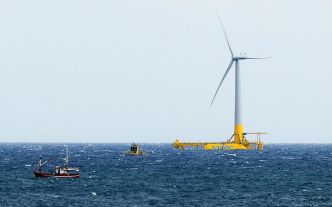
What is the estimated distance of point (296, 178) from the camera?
141 metres

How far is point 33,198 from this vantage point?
332ft

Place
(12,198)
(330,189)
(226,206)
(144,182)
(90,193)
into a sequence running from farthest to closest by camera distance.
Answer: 1. (144,182)
2. (330,189)
3. (90,193)
4. (12,198)
5. (226,206)

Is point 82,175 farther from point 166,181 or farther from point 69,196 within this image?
point 69,196

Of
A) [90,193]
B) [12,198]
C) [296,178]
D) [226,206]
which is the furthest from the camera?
[296,178]

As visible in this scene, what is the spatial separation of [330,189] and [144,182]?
35.2 m

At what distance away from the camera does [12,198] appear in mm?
101062

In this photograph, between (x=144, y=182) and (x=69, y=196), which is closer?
(x=69, y=196)

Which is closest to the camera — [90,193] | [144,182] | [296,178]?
[90,193]

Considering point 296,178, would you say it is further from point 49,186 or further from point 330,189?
point 49,186

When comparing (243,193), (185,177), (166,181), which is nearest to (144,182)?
(166,181)

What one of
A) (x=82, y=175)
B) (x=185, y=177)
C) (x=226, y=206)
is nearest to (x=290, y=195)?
(x=226, y=206)

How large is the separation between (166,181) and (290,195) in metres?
31.9

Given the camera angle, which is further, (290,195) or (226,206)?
(290,195)

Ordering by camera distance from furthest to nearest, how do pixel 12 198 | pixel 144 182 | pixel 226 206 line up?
pixel 144 182, pixel 12 198, pixel 226 206
